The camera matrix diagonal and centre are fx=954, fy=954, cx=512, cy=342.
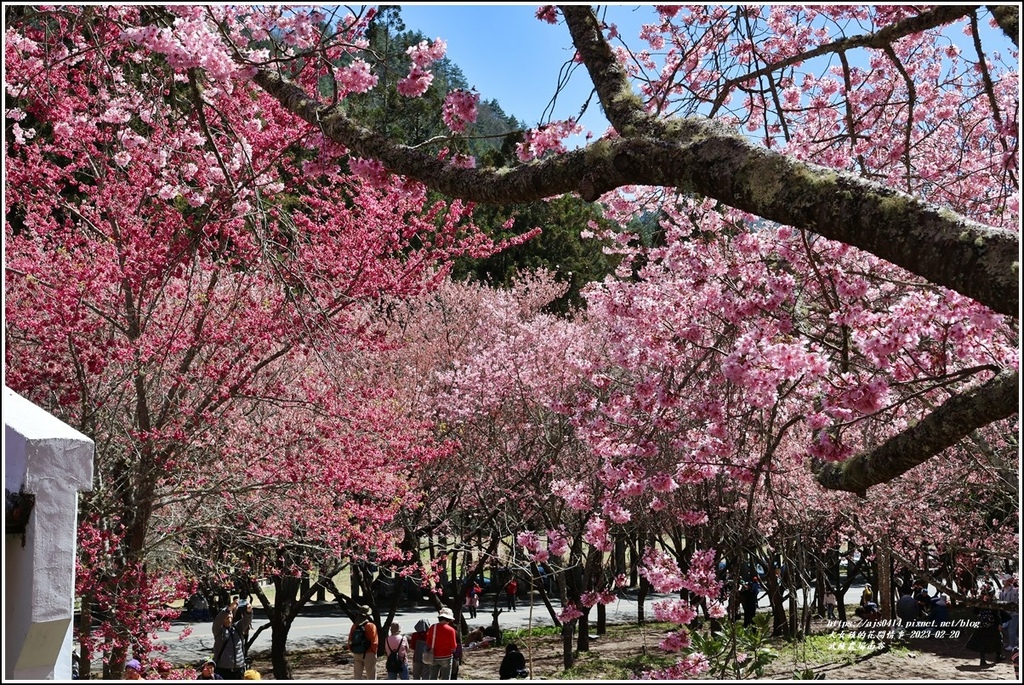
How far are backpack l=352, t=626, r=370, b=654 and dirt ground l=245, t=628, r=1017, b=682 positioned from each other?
155cm

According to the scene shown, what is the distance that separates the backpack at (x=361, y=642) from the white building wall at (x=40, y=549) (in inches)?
322

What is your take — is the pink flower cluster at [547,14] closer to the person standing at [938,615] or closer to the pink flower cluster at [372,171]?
the pink flower cluster at [372,171]

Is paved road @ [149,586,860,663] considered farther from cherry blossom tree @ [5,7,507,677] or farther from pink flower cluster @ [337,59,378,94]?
pink flower cluster @ [337,59,378,94]

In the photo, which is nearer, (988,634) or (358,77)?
(358,77)

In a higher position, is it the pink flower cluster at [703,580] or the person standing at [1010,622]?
the pink flower cluster at [703,580]

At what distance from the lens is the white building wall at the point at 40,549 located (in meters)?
3.24

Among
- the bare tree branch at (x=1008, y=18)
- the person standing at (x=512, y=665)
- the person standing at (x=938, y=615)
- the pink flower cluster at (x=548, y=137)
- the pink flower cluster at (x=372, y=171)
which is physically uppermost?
the pink flower cluster at (x=548, y=137)

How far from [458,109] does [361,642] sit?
857 centimetres

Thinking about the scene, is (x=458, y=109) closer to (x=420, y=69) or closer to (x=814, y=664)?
(x=420, y=69)

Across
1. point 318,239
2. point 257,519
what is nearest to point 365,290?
point 318,239

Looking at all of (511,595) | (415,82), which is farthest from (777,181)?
(511,595)

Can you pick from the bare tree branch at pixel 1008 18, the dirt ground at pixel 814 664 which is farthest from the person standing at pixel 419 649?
the bare tree branch at pixel 1008 18

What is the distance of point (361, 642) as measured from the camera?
36.9 ft

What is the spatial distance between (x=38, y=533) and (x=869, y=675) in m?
10.5
